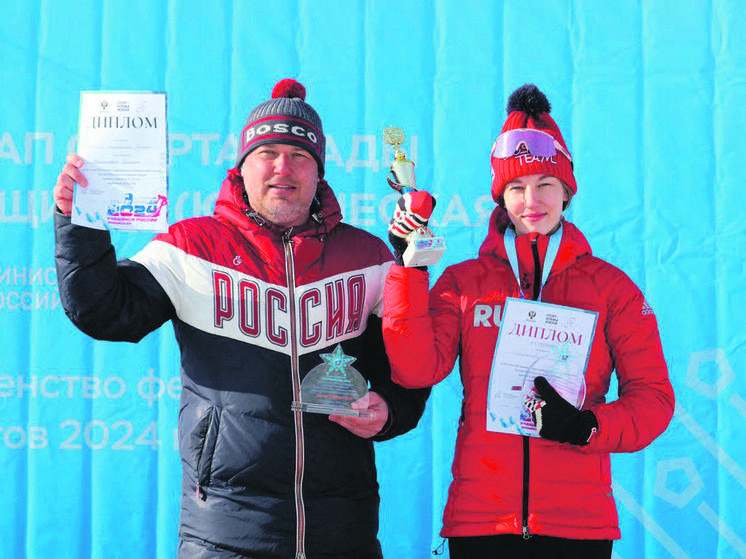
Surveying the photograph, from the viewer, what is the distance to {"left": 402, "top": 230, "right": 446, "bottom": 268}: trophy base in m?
1.60

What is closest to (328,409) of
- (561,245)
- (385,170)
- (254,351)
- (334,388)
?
(334,388)

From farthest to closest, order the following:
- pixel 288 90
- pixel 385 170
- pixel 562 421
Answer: pixel 385 170 < pixel 288 90 < pixel 562 421

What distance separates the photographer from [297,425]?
168 centimetres

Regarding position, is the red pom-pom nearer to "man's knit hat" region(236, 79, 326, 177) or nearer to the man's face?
"man's knit hat" region(236, 79, 326, 177)

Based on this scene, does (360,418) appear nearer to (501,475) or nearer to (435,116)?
(501,475)

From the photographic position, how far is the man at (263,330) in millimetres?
1626

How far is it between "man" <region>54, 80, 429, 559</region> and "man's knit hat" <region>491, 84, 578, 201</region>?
0.36m

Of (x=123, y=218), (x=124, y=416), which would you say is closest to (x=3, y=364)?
(x=124, y=416)

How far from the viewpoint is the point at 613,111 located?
8.59ft

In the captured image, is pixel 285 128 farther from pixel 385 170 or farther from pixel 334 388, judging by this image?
pixel 385 170

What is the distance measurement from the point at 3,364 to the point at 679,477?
2359 millimetres

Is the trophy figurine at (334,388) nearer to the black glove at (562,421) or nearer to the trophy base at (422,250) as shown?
the trophy base at (422,250)

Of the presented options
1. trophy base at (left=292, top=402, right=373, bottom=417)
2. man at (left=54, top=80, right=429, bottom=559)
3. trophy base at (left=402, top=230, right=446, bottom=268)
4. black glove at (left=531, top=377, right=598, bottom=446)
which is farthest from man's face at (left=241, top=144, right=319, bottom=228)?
black glove at (left=531, top=377, right=598, bottom=446)

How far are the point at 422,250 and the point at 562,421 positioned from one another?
46 cm
